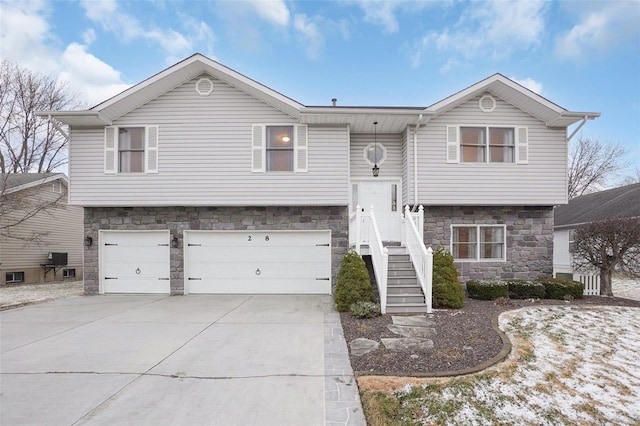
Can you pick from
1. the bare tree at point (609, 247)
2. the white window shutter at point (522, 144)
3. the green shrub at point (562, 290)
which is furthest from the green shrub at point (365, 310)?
the bare tree at point (609, 247)

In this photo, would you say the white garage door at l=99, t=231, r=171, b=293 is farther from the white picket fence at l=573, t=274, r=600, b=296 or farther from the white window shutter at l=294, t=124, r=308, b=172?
the white picket fence at l=573, t=274, r=600, b=296

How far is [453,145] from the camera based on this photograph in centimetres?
972

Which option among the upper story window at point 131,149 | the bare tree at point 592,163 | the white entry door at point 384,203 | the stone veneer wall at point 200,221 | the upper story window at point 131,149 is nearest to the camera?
the upper story window at point 131,149

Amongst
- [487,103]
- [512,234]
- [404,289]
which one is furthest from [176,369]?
[487,103]

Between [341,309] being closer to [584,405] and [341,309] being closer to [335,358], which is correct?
[335,358]

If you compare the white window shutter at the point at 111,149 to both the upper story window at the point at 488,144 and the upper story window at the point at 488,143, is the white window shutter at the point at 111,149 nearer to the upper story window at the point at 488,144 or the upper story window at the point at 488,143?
the upper story window at the point at 488,144

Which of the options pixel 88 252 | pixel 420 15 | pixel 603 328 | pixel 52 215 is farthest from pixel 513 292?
pixel 52 215

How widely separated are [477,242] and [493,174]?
207cm

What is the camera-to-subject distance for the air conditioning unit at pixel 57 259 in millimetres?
14945

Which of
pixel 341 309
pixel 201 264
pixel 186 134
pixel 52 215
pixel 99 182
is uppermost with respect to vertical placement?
pixel 186 134

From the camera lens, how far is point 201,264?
32.2ft

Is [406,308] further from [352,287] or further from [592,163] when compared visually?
[592,163]

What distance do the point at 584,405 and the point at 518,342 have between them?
5.58 feet

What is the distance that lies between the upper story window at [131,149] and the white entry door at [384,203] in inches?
241
